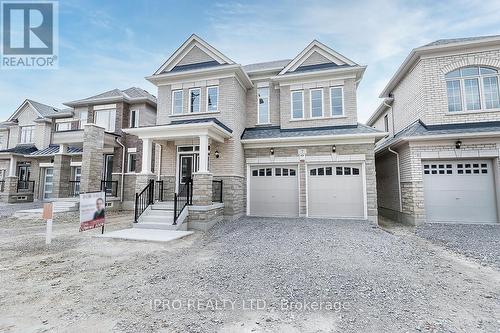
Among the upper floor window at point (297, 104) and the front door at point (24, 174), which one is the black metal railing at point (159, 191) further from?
the front door at point (24, 174)

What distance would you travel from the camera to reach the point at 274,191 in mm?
11039

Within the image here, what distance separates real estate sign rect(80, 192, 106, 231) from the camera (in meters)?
6.92

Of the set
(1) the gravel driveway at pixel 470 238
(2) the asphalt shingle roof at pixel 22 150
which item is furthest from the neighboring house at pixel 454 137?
(2) the asphalt shingle roof at pixel 22 150

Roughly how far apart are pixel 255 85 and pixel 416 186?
28.7 feet

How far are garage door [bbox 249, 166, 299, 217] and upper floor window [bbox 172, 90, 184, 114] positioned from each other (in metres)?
4.69

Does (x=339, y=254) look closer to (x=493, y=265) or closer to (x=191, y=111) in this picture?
(x=493, y=265)

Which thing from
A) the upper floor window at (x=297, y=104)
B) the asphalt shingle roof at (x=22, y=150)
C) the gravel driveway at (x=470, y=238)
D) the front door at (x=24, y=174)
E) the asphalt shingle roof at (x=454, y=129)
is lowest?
the gravel driveway at (x=470, y=238)

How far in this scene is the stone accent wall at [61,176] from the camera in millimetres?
14531

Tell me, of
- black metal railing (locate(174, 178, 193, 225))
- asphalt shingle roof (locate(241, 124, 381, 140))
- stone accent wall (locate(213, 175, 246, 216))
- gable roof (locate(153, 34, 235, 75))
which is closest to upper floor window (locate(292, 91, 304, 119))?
asphalt shingle roof (locate(241, 124, 381, 140))

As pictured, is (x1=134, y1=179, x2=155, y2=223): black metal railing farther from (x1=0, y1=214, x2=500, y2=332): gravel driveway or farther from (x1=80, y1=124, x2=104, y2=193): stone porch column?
(x1=80, y1=124, x2=104, y2=193): stone porch column

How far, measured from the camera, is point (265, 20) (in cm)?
1154

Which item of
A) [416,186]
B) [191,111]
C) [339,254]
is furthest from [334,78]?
[339,254]

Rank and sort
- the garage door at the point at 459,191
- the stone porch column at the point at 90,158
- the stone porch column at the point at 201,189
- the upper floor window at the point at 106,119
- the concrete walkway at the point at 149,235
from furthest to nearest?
1. the upper floor window at the point at 106,119
2. the stone porch column at the point at 90,158
3. the garage door at the point at 459,191
4. the stone porch column at the point at 201,189
5. the concrete walkway at the point at 149,235

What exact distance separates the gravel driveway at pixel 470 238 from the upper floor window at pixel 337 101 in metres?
5.77
